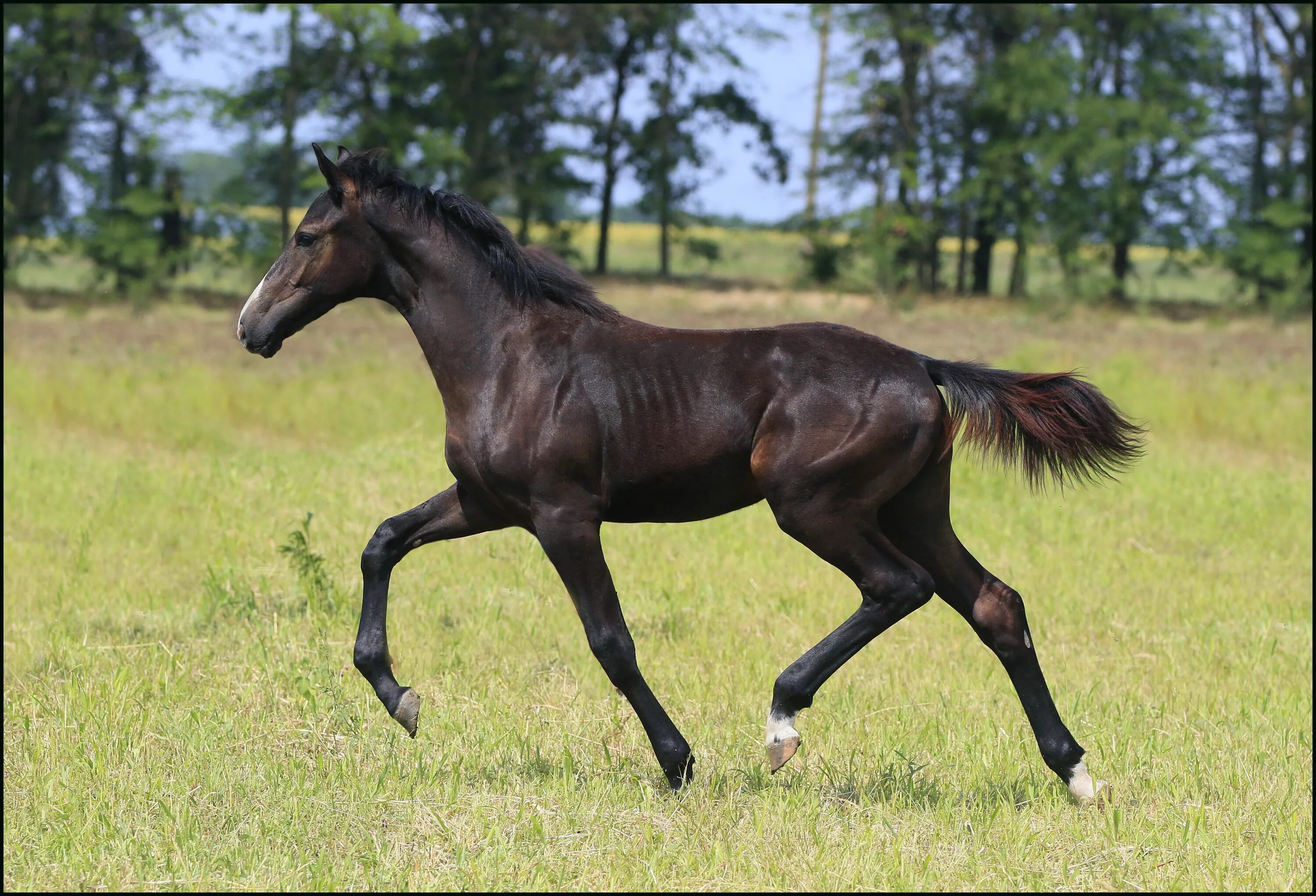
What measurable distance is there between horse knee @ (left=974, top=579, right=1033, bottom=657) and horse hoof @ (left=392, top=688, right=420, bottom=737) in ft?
7.00

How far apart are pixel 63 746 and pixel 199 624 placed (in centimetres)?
215

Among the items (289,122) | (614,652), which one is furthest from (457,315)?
(289,122)

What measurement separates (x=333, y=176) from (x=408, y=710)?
202 centimetres

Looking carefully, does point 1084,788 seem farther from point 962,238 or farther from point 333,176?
point 962,238

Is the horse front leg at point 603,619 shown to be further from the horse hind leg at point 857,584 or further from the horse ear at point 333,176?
the horse ear at point 333,176

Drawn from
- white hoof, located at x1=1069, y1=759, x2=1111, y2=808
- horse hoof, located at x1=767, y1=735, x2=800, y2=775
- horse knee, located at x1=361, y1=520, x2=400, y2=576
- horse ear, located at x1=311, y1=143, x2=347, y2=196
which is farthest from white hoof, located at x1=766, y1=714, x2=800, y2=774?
horse ear, located at x1=311, y1=143, x2=347, y2=196

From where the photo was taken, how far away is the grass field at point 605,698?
4.29 meters

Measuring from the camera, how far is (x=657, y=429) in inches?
192

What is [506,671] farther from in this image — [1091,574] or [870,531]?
[1091,574]

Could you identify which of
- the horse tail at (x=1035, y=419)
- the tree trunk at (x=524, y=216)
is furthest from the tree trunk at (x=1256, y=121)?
the horse tail at (x=1035, y=419)

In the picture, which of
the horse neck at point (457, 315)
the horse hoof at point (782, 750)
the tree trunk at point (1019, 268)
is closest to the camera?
the horse hoof at point (782, 750)

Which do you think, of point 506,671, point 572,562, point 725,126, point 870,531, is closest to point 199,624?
point 506,671

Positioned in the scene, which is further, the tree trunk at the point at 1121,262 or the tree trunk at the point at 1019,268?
the tree trunk at the point at 1019,268

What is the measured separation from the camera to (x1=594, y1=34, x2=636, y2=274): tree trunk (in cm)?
4144
